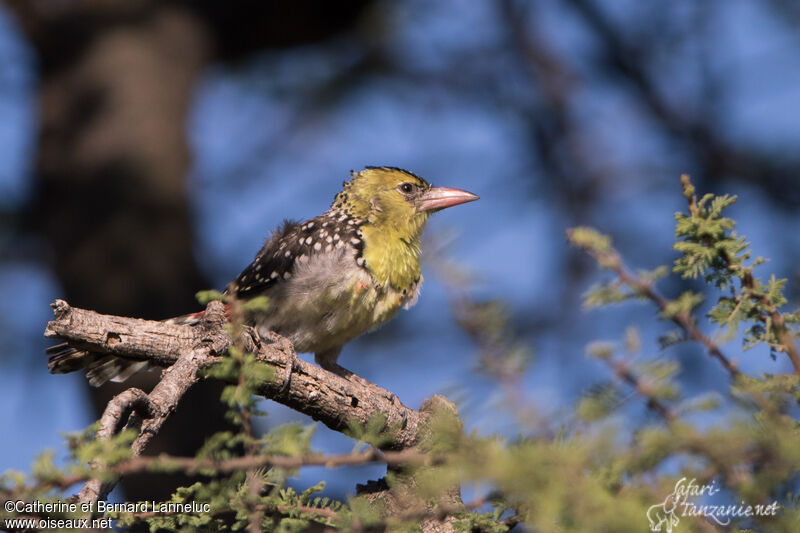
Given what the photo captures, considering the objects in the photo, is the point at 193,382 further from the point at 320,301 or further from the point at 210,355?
the point at 320,301

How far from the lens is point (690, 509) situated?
1.70 m

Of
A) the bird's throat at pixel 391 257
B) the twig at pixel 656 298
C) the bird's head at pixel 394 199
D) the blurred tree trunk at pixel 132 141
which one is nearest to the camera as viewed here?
the twig at pixel 656 298

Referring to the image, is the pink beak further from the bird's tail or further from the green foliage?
the green foliage

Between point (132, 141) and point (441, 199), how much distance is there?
3947mm

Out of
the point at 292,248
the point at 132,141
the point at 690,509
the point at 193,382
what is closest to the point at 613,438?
the point at 690,509

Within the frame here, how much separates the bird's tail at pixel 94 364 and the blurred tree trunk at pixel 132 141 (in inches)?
83.8

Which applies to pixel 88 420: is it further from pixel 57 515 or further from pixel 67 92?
pixel 57 515

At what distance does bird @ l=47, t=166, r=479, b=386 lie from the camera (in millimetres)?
4418

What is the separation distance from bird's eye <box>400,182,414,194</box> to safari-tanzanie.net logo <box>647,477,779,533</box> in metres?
3.82

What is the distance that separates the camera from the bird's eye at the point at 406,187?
5422mm

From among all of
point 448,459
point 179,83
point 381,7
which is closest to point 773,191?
point 381,7

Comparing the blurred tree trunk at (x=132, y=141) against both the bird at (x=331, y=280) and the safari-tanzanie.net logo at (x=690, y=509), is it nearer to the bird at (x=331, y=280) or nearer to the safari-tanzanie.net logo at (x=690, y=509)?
the bird at (x=331, y=280)

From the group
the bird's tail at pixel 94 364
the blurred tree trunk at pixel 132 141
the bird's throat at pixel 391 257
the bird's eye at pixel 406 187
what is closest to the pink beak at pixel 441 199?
the bird's eye at pixel 406 187

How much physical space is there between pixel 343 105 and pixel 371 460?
806cm
